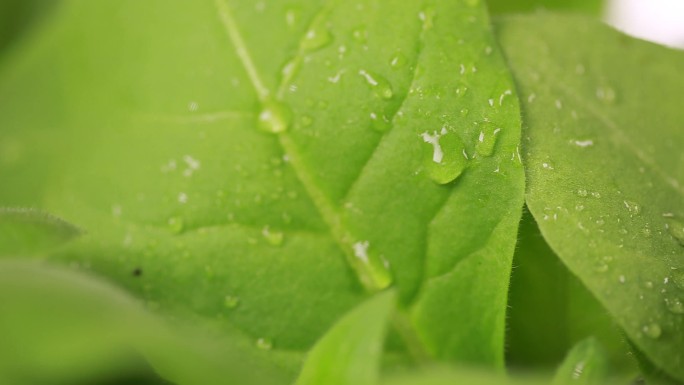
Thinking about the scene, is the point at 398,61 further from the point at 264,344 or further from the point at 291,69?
the point at 264,344

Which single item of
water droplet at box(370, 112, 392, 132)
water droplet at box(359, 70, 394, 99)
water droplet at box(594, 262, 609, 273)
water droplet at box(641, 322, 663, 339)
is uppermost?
water droplet at box(359, 70, 394, 99)

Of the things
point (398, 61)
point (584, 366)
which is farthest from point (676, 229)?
point (398, 61)

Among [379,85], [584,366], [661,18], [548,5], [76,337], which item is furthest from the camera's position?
[661,18]

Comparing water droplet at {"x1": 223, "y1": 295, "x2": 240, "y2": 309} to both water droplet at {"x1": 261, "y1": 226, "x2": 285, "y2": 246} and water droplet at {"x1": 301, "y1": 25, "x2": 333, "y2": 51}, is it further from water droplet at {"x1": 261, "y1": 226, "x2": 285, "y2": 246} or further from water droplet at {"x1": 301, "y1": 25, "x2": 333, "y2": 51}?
water droplet at {"x1": 301, "y1": 25, "x2": 333, "y2": 51}

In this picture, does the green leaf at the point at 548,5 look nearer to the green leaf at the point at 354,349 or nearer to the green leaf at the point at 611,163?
the green leaf at the point at 611,163

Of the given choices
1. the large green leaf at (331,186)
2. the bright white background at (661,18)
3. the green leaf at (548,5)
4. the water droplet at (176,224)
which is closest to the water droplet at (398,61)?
the large green leaf at (331,186)

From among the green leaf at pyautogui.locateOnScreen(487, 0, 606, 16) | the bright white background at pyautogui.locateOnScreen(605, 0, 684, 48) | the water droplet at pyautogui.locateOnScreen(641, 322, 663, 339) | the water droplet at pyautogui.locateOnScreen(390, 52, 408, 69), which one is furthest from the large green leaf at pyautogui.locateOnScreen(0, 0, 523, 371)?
the bright white background at pyautogui.locateOnScreen(605, 0, 684, 48)

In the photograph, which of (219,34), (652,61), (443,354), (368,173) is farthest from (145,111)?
(652,61)
